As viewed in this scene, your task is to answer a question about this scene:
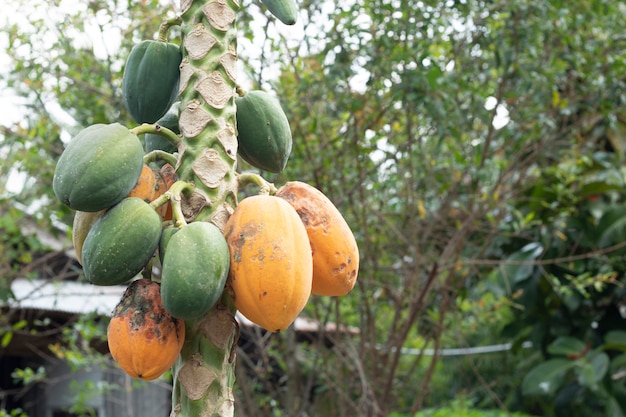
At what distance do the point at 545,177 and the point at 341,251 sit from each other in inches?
163

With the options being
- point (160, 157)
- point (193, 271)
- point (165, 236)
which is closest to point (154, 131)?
point (160, 157)

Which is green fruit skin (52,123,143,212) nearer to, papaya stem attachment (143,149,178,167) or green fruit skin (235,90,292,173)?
papaya stem attachment (143,149,178,167)

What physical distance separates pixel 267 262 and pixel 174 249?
0.13 m

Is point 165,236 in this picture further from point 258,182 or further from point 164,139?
point 164,139

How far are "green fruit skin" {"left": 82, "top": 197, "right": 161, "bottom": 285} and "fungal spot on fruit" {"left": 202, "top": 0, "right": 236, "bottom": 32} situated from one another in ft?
1.12

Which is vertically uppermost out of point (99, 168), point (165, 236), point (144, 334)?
point (99, 168)

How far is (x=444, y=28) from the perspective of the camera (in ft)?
11.8

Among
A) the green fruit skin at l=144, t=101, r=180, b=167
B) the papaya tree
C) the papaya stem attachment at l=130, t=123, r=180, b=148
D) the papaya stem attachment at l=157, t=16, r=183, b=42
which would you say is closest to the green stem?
the papaya tree

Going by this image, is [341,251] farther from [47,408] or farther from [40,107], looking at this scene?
[47,408]

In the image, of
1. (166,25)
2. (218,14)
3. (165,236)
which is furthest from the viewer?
(166,25)

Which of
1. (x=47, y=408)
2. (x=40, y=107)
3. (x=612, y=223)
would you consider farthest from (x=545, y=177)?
(x=47, y=408)

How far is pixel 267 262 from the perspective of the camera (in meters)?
0.99

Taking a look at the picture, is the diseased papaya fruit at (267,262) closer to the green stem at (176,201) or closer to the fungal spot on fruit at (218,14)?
the green stem at (176,201)

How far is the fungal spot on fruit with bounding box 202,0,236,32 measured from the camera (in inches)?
46.3
